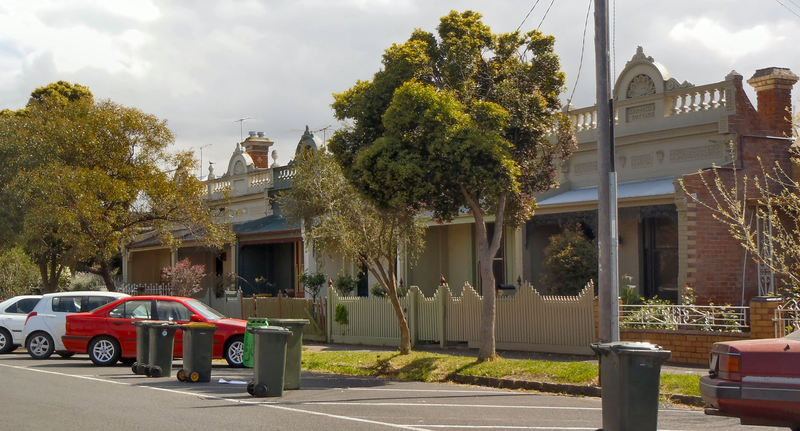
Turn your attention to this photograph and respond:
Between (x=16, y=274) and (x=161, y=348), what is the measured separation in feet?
71.0

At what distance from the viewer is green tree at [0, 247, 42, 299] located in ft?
110

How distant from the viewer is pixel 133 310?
18.5 m

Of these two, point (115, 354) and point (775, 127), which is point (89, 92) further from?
point (775, 127)

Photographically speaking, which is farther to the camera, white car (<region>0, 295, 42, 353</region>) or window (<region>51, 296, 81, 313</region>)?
white car (<region>0, 295, 42, 353</region>)

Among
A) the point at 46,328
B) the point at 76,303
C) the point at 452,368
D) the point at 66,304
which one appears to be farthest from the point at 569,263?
the point at 46,328

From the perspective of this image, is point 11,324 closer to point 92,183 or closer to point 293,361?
point 92,183

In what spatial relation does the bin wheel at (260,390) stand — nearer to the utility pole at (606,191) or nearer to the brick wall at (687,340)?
the utility pole at (606,191)

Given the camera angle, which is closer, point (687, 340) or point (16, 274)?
point (687, 340)

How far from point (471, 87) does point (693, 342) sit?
5.77 metres

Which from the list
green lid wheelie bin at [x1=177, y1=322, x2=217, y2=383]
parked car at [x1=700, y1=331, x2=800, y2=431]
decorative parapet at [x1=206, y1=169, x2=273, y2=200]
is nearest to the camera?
parked car at [x1=700, y1=331, x2=800, y2=431]

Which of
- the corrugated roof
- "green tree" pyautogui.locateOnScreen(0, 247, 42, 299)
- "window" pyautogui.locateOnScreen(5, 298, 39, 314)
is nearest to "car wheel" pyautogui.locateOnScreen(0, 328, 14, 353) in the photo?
"window" pyautogui.locateOnScreen(5, 298, 39, 314)

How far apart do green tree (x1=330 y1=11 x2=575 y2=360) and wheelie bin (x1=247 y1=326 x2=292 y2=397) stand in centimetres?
349

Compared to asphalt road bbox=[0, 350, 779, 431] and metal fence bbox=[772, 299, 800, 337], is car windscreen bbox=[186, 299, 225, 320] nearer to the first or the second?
asphalt road bbox=[0, 350, 779, 431]

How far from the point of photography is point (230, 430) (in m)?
9.64
